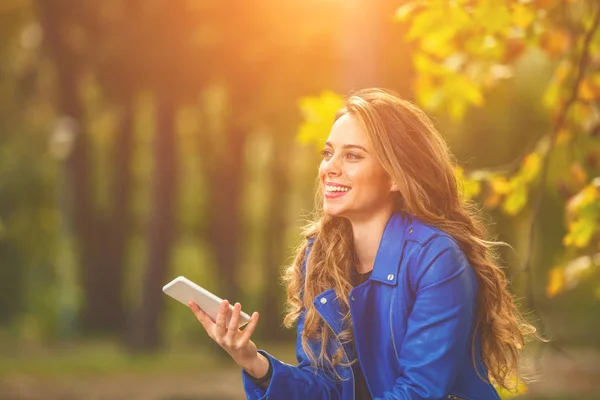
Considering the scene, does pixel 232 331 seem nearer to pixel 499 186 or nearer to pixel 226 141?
pixel 499 186

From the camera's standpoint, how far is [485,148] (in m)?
19.5

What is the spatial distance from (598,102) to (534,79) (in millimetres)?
14833

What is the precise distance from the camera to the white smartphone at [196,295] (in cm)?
378

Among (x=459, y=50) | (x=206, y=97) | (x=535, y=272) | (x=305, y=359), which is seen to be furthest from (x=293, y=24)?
(x=535, y=272)

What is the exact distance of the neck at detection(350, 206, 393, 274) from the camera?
4.00 metres

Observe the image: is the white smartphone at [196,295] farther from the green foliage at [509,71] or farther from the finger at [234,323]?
the green foliage at [509,71]

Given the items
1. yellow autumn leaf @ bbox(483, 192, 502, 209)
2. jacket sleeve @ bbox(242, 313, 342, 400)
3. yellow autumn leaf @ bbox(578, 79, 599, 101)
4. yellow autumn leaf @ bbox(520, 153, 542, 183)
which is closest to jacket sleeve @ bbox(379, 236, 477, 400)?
jacket sleeve @ bbox(242, 313, 342, 400)

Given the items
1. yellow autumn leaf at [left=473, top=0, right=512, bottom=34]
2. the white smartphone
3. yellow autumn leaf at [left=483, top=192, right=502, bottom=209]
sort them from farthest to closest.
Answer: yellow autumn leaf at [left=483, top=192, right=502, bottom=209] → yellow autumn leaf at [left=473, top=0, right=512, bottom=34] → the white smartphone

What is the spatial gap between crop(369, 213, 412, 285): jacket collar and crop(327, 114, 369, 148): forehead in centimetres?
34

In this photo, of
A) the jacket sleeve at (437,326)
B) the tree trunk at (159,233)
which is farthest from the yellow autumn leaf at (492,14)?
the tree trunk at (159,233)

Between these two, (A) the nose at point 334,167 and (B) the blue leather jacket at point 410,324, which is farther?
(A) the nose at point 334,167

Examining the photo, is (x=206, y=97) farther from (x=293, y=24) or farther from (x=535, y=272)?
(x=535, y=272)

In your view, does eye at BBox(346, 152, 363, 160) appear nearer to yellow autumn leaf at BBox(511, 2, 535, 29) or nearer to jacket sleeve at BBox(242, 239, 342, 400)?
jacket sleeve at BBox(242, 239, 342, 400)

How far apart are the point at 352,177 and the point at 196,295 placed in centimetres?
77
